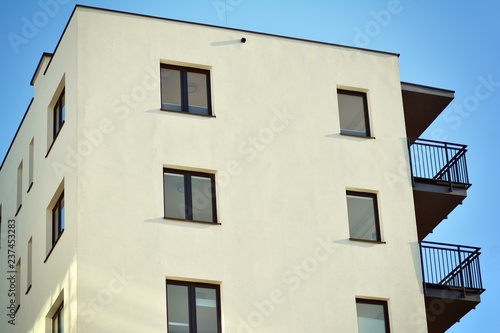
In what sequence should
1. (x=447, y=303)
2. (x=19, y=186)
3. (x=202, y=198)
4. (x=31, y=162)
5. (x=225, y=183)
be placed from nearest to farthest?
(x=202, y=198) < (x=225, y=183) < (x=447, y=303) < (x=31, y=162) < (x=19, y=186)

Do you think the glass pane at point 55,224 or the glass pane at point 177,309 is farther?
the glass pane at point 55,224

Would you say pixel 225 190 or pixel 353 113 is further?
pixel 353 113

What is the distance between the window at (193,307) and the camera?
1337 inches

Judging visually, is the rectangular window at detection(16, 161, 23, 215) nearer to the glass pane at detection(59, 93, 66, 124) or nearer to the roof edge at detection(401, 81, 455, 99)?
the glass pane at detection(59, 93, 66, 124)

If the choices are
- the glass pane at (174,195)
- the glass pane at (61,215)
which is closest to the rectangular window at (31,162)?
the glass pane at (61,215)

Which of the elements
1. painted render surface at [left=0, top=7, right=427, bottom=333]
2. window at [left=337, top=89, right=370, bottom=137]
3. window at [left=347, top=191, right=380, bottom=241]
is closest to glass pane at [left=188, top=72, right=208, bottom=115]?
painted render surface at [left=0, top=7, right=427, bottom=333]

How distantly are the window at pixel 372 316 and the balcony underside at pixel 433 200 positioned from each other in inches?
166

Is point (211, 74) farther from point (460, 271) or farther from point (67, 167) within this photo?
point (460, 271)

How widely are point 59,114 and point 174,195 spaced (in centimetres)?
484

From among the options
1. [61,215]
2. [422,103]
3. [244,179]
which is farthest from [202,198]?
[422,103]

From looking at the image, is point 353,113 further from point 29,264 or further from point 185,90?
point 29,264

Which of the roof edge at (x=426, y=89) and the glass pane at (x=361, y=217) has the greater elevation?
the roof edge at (x=426, y=89)

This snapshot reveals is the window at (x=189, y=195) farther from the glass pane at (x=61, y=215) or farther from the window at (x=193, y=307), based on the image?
the glass pane at (x=61, y=215)

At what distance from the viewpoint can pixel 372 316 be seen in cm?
3641
